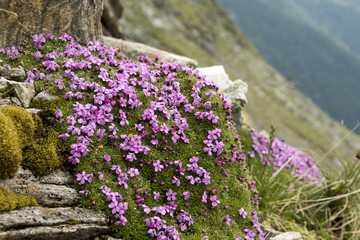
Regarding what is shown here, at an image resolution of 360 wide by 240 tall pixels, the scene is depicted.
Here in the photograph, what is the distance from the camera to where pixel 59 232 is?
6.41 meters

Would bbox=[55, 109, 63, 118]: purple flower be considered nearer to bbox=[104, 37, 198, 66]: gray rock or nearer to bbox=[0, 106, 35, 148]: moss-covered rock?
bbox=[0, 106, 35, 148]: moss-covered rock

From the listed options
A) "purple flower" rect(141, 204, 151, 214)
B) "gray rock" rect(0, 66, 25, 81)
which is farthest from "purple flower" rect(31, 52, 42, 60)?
"purple flower" rect(141, 204, 151, 214)

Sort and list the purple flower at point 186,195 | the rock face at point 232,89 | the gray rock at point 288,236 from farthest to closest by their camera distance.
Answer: the rock face at point 232,89 < the gray rock at point 288,236 < the purple flower at point 186,195

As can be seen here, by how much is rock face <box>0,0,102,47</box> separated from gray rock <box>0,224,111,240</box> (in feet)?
18.9

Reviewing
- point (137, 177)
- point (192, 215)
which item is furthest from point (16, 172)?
point (192, 215)

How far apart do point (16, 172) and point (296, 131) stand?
7897 inches

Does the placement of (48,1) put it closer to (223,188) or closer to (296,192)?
(223,188)

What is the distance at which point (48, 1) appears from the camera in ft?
32.3

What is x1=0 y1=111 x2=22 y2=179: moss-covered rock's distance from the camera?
6.50 meters

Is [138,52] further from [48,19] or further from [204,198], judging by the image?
[204,198]

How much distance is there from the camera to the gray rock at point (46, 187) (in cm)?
671

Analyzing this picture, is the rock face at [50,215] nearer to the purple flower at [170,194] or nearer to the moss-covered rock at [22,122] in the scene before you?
the moss-covered rock at [22,122]

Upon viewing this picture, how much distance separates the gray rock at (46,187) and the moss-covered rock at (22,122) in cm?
69

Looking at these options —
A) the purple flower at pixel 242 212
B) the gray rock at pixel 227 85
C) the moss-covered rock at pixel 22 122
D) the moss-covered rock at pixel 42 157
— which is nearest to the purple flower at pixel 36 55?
the moss-covered rock at pixel 22 122
